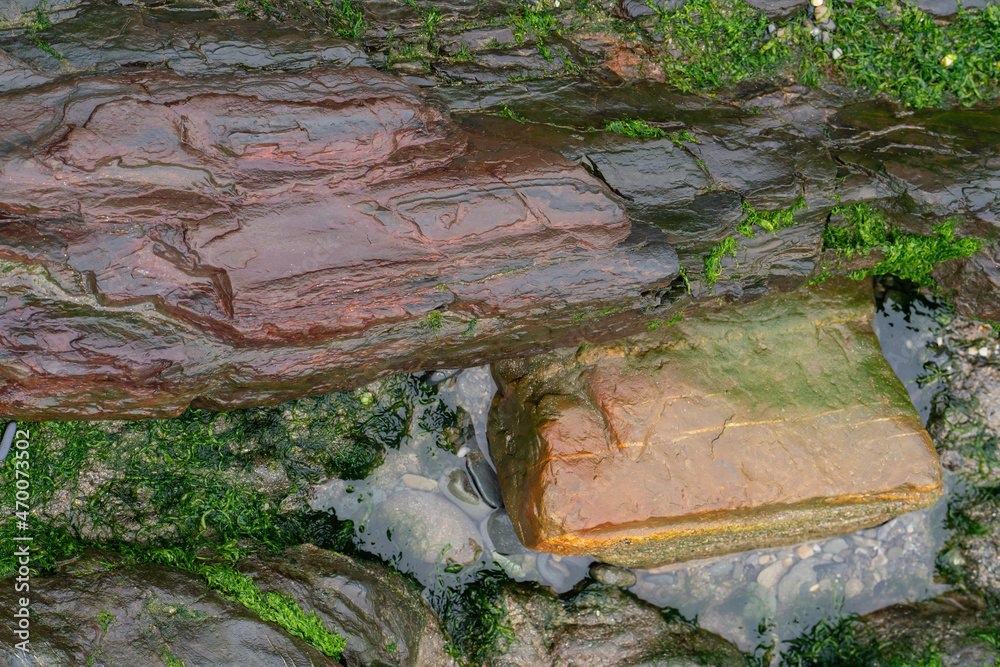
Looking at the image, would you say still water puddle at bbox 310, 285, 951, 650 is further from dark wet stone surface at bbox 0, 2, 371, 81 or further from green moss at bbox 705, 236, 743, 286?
dark wet stone surface at bbox 0, 2, 371, 81

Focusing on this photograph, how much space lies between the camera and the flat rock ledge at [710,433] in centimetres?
436

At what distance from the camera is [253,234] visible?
337cm

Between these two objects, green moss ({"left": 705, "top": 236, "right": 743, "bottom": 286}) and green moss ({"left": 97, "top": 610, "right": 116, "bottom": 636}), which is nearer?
green moss ({"left": 97, "top": 610, "right": 116, "bottom": 636})

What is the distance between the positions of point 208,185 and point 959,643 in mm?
6215

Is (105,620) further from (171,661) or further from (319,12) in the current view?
(319,12)

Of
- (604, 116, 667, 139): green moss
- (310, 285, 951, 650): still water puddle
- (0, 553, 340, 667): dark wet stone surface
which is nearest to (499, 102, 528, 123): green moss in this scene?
(604, 116, 667, 139): green moss

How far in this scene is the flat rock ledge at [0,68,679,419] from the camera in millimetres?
3287

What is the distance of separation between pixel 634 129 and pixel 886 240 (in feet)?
6.56

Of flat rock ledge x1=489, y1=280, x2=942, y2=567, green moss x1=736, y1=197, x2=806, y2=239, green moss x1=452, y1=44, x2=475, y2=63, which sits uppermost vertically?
green moss x1=452, y1=44, x2=475, y2=63

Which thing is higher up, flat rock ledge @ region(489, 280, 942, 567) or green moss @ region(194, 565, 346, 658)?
flat rock ledge @ region(489, 280, 942, 567)

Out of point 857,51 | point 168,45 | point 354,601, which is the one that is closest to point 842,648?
point 354,601

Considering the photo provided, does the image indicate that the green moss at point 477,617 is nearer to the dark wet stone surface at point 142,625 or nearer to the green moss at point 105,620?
the dark wet stone surface at point 142,625

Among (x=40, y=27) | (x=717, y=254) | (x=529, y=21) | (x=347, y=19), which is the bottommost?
(x=717, y=254)

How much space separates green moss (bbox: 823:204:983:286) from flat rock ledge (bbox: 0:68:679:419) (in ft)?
5.33
